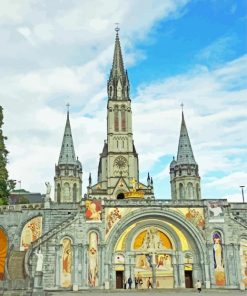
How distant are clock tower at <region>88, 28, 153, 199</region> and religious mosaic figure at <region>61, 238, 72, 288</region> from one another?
3390 centimetres

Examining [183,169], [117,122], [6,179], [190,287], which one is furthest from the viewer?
[117,122]

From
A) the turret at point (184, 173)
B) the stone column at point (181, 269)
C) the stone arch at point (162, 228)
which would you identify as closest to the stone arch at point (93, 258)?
the stone arch at point (162, 228)

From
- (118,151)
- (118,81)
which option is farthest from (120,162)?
(118,81)

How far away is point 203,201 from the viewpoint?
45656mm

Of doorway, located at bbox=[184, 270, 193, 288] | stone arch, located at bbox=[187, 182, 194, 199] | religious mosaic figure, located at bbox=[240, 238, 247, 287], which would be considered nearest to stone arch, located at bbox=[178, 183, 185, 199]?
stone arch, located at bbox=[187, 182, 194, 199]

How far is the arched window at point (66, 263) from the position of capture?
137ft

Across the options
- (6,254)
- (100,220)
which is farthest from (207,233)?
(6,254)

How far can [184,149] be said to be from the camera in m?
78.9

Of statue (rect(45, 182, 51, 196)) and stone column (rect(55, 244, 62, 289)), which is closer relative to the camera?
stone column (rect(55, 244, 62, 289))

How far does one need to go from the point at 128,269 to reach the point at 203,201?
1129 cm

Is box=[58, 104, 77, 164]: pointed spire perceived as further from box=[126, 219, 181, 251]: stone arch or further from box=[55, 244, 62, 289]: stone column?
box=[55, 244, 62, 289]: stone column

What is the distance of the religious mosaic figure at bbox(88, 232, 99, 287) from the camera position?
42.2 m

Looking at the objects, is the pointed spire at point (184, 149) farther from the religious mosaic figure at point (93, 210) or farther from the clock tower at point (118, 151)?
the religious mosaic figure at point (93, 210)

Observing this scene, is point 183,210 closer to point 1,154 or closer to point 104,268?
point 104,268
